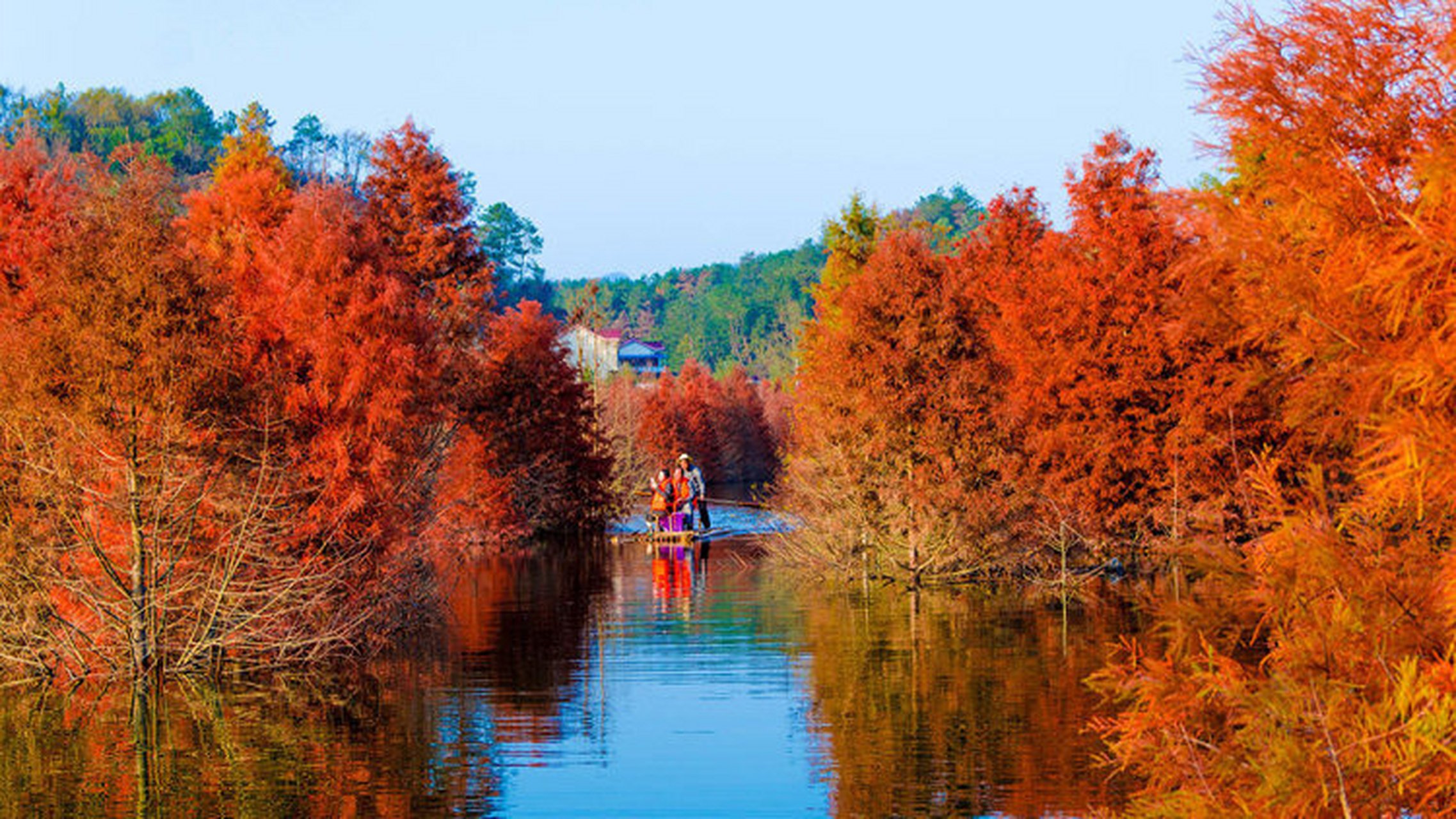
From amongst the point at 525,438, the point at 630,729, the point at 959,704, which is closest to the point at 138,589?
the point at 630,729

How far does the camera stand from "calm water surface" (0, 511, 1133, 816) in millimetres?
12539

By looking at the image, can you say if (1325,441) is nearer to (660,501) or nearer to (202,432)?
(202,432)

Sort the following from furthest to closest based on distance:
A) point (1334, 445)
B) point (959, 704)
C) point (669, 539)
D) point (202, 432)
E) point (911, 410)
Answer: point (669, 539)
point (911, 410)
point (202, 432)
point (959, 704)
point (1334, 445)

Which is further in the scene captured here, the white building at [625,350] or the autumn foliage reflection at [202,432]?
the white building at [625,350]

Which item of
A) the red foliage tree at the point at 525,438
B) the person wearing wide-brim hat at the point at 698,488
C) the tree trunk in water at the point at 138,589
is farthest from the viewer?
the person wearing wide-brim hat at the point at 698,488

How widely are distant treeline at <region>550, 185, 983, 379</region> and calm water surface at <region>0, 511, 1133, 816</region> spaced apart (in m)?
92.8

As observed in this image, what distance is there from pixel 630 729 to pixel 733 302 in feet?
405

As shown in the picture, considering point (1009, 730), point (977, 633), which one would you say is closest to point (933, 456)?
point (977, 633)

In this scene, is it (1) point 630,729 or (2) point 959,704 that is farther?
(2) point 959,704

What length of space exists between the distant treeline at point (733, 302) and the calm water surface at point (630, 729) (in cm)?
9282

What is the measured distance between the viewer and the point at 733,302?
453ft

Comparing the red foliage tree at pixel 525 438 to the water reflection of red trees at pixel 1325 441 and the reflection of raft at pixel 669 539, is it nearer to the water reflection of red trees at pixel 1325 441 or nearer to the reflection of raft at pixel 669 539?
the reflection of raft at pixel 669 539

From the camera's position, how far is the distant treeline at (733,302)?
132625 mm

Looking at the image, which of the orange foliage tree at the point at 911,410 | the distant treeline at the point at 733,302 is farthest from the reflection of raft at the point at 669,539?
the distant treeline at the point at 733,302
